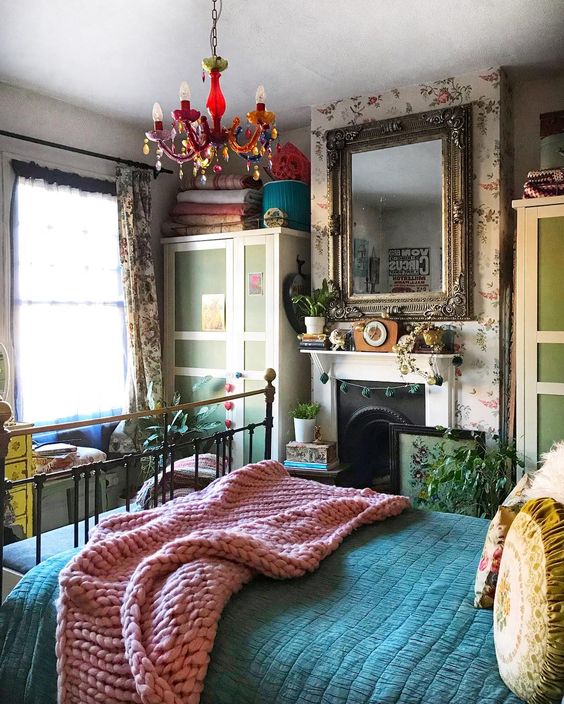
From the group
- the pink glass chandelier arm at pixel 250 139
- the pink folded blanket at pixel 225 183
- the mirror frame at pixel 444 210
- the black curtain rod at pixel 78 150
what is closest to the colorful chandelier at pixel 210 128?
the pink glass chandelier arm at pixel 250 139

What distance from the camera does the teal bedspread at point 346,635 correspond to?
4.24ft

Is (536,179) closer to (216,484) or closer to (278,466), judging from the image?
(278,466)

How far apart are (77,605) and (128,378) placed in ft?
10.1

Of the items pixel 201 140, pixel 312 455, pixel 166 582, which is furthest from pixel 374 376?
pixel 166 582

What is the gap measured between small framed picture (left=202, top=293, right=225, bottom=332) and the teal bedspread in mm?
2742

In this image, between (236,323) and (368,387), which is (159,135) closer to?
(236,323)

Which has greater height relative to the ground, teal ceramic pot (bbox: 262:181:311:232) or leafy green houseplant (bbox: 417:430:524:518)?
teal ceramic pot (bbox: 262:181:311:232)

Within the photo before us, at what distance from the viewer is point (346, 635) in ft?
4.72

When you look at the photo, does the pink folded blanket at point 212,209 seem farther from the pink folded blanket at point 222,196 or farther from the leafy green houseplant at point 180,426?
the leafy green houseplant at point 180,426

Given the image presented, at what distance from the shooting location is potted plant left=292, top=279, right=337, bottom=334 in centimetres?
423

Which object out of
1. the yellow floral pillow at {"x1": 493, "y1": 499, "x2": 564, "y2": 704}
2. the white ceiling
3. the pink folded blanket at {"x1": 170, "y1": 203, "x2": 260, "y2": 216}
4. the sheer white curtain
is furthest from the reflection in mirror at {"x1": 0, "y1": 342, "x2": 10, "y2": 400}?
the yellow floral pillow at {"x1": 493, "y1": 499, "x2": 564, "y2": 704}

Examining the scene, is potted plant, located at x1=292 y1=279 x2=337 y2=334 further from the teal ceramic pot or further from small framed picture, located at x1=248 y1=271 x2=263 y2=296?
the teal ceramic pot

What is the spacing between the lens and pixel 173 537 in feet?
6.02

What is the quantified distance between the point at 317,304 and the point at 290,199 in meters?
0.74
